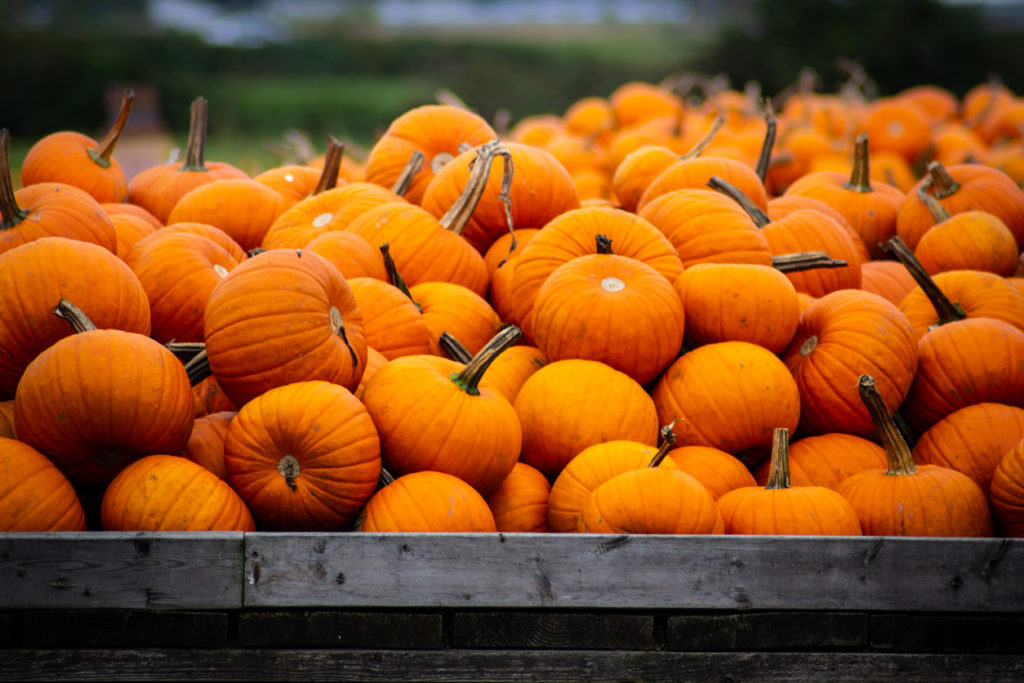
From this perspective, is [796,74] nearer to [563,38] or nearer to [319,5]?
[563,38]

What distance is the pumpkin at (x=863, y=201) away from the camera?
388cm

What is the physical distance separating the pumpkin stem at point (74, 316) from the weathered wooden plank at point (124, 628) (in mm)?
642

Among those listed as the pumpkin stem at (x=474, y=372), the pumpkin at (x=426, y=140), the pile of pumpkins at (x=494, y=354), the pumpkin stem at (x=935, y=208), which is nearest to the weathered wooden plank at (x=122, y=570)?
the pile of pumpkins at (x=494, y=354)

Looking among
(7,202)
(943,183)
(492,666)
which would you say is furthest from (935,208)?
(7,202)

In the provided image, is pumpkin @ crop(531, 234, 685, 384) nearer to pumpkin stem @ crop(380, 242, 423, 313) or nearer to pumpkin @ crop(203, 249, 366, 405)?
pumpkin stem @ crop(380, 242, 423, 313)

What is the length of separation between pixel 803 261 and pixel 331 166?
172 centimetres

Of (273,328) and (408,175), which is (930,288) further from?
(273,328)

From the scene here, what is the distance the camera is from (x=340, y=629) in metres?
1.95

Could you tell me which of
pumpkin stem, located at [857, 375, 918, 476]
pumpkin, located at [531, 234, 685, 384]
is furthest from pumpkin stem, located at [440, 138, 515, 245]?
pumpkin stem, located at [857, 375, 918, 476]

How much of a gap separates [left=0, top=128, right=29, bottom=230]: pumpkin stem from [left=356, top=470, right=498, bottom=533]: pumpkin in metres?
1.37

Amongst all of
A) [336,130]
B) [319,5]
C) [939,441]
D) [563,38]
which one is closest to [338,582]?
[939,441]

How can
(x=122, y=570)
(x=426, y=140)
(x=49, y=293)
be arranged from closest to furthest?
(x=122, y=570)
(x=49, y=293)
(x=426, y=140)

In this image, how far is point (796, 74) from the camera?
10.2 metres

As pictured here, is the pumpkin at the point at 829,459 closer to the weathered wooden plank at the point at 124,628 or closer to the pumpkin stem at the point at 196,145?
the weathered wooden plank at the point at 124,628
